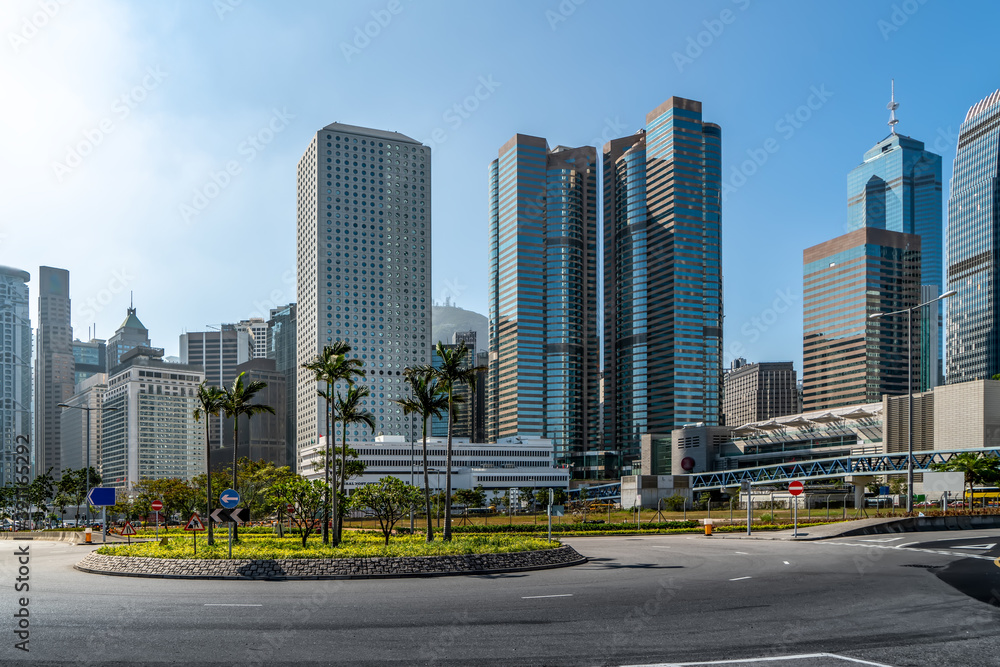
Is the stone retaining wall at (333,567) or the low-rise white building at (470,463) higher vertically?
the stone retaining wall at (333,567)

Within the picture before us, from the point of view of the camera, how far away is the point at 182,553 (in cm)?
3064

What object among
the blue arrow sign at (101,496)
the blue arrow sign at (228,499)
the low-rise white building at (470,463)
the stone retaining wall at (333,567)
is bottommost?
the low-rise white building at (470,463)

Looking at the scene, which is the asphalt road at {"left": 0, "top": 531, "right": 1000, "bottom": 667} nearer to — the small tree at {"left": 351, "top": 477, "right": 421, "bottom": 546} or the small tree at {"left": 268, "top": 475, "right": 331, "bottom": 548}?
the small tree at {"left": 268, "top": 475, "right": 331, "bottom": 548}

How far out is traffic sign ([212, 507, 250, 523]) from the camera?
2880cm

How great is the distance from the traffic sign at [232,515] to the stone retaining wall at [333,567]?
5.64ft

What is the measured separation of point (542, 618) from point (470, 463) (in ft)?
580

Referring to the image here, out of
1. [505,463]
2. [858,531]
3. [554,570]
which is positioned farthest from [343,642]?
[505,463]

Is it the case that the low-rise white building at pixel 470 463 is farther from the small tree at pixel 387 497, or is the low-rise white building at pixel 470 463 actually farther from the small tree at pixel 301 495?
the small tree at pixel 301 495

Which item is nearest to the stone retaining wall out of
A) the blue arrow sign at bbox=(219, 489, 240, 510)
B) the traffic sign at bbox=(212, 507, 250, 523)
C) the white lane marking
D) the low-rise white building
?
the traffic sign at bbox=(212, 507, 250, 523)

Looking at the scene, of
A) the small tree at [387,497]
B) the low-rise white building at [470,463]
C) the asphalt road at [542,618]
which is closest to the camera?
the asphalt road at [542,618]

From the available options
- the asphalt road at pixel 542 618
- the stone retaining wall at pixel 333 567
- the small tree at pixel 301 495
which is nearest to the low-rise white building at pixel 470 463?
the small tree at pixel 301 495

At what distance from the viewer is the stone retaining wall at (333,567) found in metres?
26.1

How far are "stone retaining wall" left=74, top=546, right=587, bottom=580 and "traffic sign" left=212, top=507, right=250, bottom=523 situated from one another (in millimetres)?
1720

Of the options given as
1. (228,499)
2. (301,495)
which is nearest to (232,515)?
(228,499)
